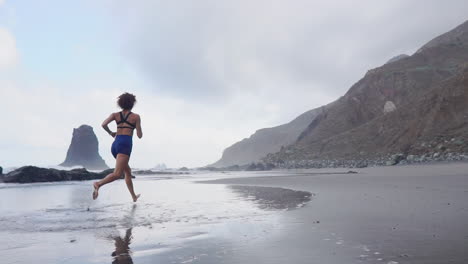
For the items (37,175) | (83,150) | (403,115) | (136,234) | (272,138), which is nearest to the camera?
(136,234)

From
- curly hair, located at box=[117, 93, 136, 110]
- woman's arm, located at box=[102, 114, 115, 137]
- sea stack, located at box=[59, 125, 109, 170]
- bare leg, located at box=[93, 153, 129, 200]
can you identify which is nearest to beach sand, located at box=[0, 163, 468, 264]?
bare leg, located at box=[93, 153, 129, 200]

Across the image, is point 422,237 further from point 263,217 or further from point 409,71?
point 409,71

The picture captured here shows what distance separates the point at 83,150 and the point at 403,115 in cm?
11332

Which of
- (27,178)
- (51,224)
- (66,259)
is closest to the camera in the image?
(66,259)

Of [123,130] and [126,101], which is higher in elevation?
[126,101]

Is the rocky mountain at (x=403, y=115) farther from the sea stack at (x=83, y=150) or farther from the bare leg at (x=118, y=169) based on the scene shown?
the sea stack at (x=83, y=150)

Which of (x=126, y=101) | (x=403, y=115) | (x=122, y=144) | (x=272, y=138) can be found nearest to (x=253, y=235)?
(x=122, y=144)

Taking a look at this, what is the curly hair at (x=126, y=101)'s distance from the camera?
24.1 ft

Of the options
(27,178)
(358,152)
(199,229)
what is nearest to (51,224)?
(199,229)

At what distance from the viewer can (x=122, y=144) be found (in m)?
7.39

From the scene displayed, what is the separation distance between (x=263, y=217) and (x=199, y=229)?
4.54ft

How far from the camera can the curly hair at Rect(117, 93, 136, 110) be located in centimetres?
736

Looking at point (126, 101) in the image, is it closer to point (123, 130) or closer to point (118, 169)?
point (123, 130)

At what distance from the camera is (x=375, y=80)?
71.1 meters
